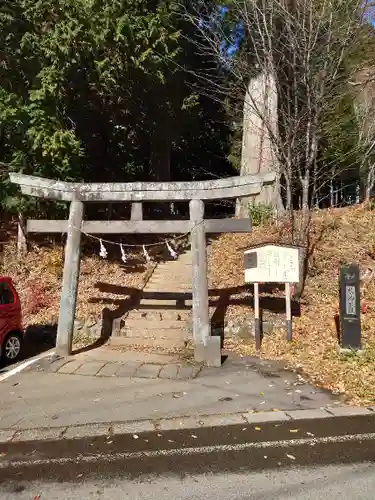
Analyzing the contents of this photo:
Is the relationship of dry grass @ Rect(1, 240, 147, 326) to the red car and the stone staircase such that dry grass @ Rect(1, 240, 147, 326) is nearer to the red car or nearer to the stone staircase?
the stone staircase

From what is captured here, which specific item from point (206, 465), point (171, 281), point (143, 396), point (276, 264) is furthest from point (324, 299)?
point (206, 465)

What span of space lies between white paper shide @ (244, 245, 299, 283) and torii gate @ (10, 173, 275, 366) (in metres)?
0.69

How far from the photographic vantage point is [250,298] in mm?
10242

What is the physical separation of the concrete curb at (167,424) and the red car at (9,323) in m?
3.15

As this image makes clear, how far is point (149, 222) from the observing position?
852cm

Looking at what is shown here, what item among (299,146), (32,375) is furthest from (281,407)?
(299,146)

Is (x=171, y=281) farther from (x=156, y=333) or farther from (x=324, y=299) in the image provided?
(x=324, y=299)

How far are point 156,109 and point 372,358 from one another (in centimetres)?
947

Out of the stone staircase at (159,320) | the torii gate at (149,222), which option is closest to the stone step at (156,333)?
the stone staircase at (159,320)

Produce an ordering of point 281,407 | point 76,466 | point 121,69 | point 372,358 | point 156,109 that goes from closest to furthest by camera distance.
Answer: point 76,466, point 281,407, point 372,358, point 121,69, point 156,109

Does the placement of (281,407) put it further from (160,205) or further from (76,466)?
(160,205)

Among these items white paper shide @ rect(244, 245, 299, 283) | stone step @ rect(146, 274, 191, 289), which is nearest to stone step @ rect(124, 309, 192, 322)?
stone step @ rect(146, 274, 191, 289)

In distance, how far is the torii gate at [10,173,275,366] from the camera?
807 cm

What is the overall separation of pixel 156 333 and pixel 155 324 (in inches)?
11.1
